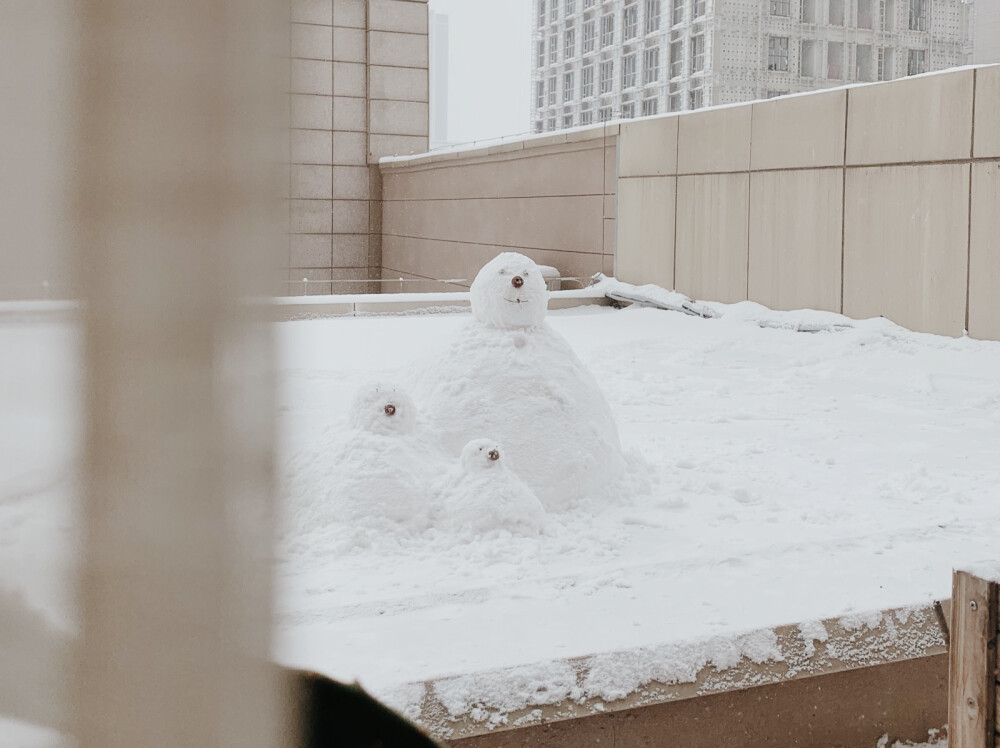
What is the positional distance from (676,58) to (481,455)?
42.3m

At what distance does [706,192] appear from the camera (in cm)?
1172

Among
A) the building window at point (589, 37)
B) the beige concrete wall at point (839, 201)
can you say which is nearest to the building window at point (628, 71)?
the building window at point (589, 37)

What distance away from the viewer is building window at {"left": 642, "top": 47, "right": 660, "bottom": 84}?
44562mm

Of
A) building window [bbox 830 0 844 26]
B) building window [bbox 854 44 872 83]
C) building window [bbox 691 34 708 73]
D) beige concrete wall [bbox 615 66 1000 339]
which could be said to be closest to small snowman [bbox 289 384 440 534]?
beige concrete wall [bbox 615 66 1000 339]

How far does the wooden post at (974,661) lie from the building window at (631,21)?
46346 mm

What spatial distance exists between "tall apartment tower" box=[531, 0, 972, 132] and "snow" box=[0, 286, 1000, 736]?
35622mm

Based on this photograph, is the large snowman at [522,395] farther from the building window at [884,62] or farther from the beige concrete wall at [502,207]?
the building window at [884,62]

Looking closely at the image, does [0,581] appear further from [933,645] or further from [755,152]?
[755,152]

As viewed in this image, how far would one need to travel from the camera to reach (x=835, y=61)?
136 ft

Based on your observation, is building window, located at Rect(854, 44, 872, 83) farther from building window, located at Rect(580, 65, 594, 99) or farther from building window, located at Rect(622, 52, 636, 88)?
building window, located at Rect(580, 65, 594, 99)

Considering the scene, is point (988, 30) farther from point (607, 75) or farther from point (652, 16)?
point (607, 75)

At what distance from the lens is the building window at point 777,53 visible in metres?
40.3

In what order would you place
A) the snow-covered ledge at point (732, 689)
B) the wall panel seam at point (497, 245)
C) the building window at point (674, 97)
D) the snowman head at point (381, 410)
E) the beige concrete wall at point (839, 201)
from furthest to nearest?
1. the building window at point (674, 97)
2. the wall panel seam at point (497, 245)
3. the beige concrete wall at point (839, 201)
4. the snowman head at point (381, 410)
5. the snow-covered ledge at point (732, 689)

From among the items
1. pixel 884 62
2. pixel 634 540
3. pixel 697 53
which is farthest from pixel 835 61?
pixel 634 540
